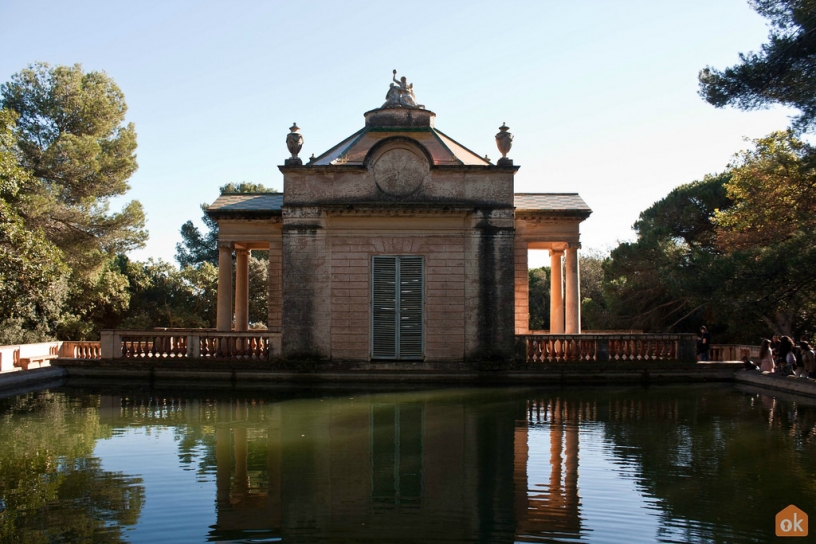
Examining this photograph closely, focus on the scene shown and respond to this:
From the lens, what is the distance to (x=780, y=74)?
1320cm

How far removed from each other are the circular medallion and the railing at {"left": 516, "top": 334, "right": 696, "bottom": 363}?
475 centimetres

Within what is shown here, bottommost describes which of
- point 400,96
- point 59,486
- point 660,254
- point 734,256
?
point 59,486

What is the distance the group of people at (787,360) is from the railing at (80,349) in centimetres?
1768

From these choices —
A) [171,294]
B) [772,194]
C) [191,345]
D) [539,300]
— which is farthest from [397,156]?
[539,300]

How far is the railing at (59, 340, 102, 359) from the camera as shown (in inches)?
807

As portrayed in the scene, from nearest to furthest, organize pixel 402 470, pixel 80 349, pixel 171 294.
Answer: pixel 402 470 → pixel 80 349 → pixel 171 294

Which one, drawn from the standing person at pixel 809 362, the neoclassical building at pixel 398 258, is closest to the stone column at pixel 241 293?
the neoclassical building at pixel 398 258

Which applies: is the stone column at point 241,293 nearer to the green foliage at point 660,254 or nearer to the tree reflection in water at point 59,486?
the tree reflection in water at point 59,486

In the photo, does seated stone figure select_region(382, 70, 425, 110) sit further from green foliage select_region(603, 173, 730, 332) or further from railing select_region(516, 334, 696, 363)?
green foliage select_region(603, 173, 730, 332)

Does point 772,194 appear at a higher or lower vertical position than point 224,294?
higher

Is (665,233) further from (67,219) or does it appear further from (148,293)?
(148,293)

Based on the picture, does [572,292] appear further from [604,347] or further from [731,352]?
[731,352]

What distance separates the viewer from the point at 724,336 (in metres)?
25.9

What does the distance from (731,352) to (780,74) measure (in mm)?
10355
